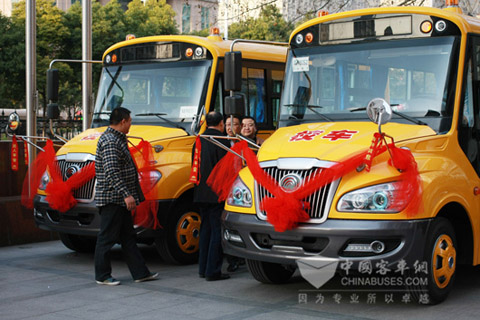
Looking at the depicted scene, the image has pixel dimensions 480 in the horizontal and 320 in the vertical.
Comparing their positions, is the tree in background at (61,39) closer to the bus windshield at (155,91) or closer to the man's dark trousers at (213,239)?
the bus windshield at (155,91)

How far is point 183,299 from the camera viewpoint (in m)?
7.62

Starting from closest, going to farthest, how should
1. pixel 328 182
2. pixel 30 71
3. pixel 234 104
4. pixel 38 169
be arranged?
pixel 328 182, pixel 234 104, pixel 38 169, pixel 30 71

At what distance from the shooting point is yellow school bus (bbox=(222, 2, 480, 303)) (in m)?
6.68

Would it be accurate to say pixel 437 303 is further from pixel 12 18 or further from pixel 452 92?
pixel 12 18

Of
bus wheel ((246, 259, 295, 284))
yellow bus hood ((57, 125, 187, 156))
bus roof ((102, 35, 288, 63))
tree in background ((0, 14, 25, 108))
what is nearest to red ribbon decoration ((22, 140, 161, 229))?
yellow bus hood ((57, 125, 187, 156))

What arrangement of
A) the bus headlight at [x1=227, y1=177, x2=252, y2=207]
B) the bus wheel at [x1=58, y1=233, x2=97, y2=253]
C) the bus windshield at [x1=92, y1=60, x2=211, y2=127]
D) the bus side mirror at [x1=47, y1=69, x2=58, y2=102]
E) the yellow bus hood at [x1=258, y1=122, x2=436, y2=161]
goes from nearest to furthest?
the yellow bus hood at [x1=258, y1=122, x2=436, y2=161] < the bus headlight at [x1=227, y1=177, x2=252, y2=207] < the bus windshield at [x1=92, y1=60, x2=211, y2=127] < the bus wheel at [x1=58, y1=233, x2=97, y2=253] < the bus side mirror at [x1=47, y1=69, x2=58, y2=102]

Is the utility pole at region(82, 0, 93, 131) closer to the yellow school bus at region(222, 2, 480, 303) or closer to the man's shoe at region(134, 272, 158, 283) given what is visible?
the man's shoe at region(134, 272, 158, 283)

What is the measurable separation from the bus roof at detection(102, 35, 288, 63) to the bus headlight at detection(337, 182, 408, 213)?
409 cm

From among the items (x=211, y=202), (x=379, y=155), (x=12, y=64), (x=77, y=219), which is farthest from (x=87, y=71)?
(x=12, y=64)

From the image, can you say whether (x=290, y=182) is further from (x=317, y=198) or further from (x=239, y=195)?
(x=239, y=195)

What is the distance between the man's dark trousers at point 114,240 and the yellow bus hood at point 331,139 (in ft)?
6.12

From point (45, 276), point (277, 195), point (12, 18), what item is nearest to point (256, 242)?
point (277, 195)

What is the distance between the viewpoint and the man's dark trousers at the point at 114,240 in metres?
8.41

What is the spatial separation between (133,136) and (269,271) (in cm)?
274
